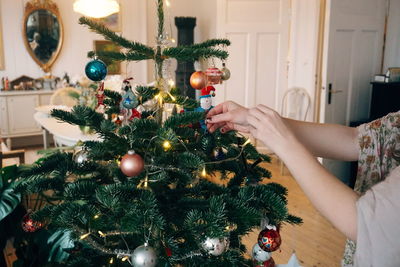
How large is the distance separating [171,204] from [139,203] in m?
0.14

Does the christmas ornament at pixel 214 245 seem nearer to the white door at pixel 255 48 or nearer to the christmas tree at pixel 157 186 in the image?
the christmas tree at pixel 157 186

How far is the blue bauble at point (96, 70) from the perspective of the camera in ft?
3.52

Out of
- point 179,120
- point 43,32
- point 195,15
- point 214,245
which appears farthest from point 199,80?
point 195,15

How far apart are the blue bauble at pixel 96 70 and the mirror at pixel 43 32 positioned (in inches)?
215

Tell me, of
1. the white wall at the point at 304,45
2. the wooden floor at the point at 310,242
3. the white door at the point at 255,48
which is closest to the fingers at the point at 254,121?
the wooden floor at the point at 310,242

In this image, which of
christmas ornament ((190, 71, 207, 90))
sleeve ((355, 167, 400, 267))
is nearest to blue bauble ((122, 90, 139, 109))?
christmas ornament ((190, 71, 207, 90))

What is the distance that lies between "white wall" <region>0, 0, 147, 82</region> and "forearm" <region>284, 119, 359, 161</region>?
5.15 meters

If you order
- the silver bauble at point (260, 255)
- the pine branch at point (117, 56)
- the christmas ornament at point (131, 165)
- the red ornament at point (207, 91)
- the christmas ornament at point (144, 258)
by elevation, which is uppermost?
the pine branch at point (117, 56)

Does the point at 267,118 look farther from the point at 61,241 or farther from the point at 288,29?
the point at 288,29

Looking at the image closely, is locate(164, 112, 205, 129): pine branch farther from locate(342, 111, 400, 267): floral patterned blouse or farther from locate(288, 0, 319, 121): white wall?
locate(288, 0, 319, 121): white wall

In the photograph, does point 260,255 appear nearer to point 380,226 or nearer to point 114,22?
point 380,226

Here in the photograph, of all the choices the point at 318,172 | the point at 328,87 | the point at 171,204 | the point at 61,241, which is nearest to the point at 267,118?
the point at 318,172

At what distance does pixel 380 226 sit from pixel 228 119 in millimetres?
456

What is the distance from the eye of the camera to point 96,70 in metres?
1.08
